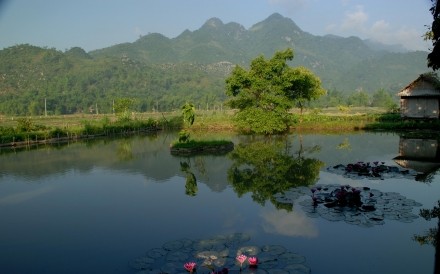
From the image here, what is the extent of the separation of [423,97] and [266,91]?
17768mm

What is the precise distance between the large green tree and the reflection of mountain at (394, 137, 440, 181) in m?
12.4

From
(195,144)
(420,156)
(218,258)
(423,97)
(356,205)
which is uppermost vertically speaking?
(423,97)

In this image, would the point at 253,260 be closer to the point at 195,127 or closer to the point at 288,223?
the point at 288,223

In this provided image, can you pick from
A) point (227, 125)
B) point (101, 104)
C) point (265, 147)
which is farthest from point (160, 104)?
point (265, 147)

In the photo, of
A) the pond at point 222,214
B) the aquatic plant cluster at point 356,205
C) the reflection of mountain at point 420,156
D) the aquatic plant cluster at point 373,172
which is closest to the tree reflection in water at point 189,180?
the pond at point 222,214

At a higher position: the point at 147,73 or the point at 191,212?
the point at 147,73

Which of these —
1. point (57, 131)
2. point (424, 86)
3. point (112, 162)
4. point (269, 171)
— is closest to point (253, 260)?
point (269, 171)

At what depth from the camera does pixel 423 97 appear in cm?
4234

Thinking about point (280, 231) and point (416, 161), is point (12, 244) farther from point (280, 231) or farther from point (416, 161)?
point (416, 161)

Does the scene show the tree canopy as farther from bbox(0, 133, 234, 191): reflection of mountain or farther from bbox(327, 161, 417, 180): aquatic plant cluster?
bbox(0, 133, 234, 191): reflection of mountain

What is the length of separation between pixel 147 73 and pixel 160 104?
36.4 meters

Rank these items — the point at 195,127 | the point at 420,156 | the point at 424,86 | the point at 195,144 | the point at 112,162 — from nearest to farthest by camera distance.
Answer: the point at 420,156
the point at 112,162
the point at 195,144
the point at 424,86
the point at 195,127

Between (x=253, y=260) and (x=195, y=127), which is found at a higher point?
(x=195, y=127)

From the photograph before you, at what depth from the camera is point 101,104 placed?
307 ft
